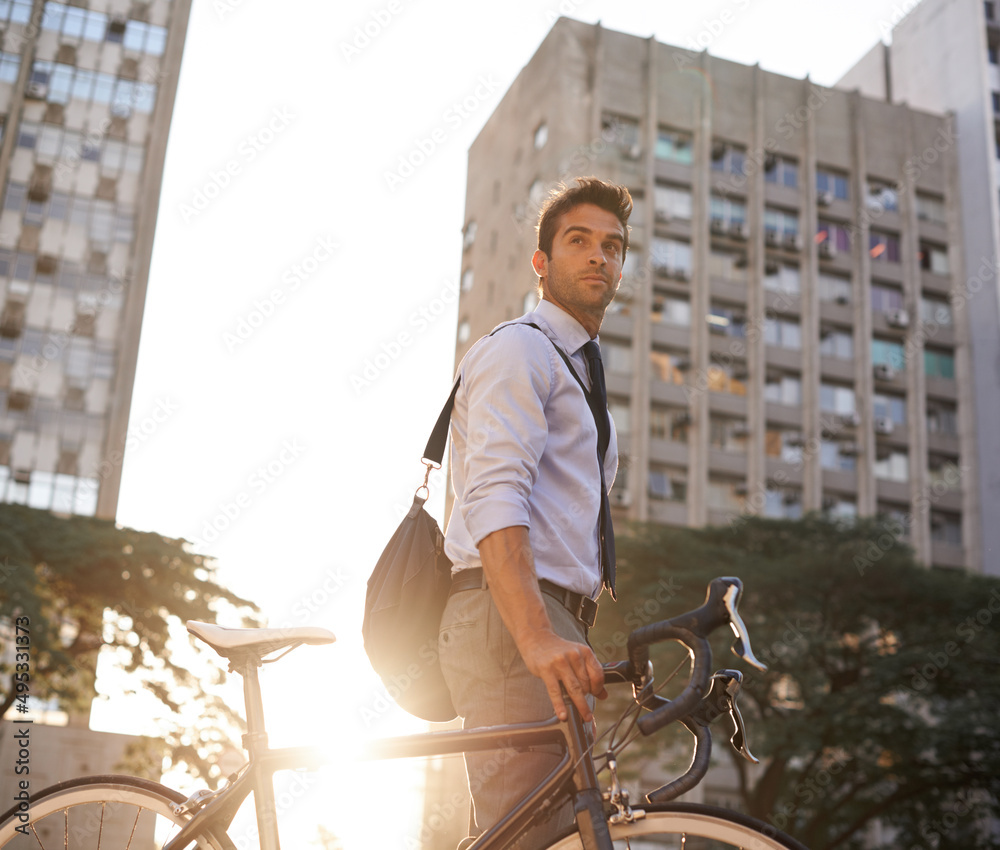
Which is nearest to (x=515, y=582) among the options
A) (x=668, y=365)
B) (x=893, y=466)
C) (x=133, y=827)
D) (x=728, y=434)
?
(x=133, y=827)

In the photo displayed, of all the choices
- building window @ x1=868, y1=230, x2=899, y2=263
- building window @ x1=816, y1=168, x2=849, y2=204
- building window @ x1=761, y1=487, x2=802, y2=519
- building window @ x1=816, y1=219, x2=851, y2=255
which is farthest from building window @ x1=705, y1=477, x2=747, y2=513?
building window @ x1=816, y1=168, x2=849, y2=204

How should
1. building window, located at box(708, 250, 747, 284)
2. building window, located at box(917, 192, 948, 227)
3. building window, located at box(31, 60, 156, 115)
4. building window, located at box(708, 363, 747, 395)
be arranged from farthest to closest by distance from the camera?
building window, located at box(917, 192, 948, 227) → building window, located at box(708, 250, 747, 284) → building window, located at box(708, 363, 747, 395) → building window, located at box(31, 60, 156, 115)

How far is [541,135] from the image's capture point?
4550cm

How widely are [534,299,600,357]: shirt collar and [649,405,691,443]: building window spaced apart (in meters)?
39.6

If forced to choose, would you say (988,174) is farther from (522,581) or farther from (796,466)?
(522,581)

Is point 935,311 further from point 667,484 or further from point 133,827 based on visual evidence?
point 133,827

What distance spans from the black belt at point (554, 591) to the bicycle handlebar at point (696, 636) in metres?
0.30

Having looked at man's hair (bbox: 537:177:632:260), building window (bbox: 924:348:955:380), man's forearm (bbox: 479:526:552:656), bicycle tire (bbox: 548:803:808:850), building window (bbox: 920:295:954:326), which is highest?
building window (bbox: 920:295:954:326)

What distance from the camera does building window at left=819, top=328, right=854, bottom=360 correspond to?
4553cm

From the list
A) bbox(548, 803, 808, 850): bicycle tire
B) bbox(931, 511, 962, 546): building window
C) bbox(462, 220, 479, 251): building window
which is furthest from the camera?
bbox(462, 220, 479, 251): building window

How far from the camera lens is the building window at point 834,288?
46281mm

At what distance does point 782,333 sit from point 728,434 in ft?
18.7

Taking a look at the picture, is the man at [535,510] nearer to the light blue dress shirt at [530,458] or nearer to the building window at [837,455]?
the light blue dress shirt at [530,458]

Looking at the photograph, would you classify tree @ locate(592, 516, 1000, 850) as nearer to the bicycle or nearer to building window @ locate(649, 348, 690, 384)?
the bicycle
